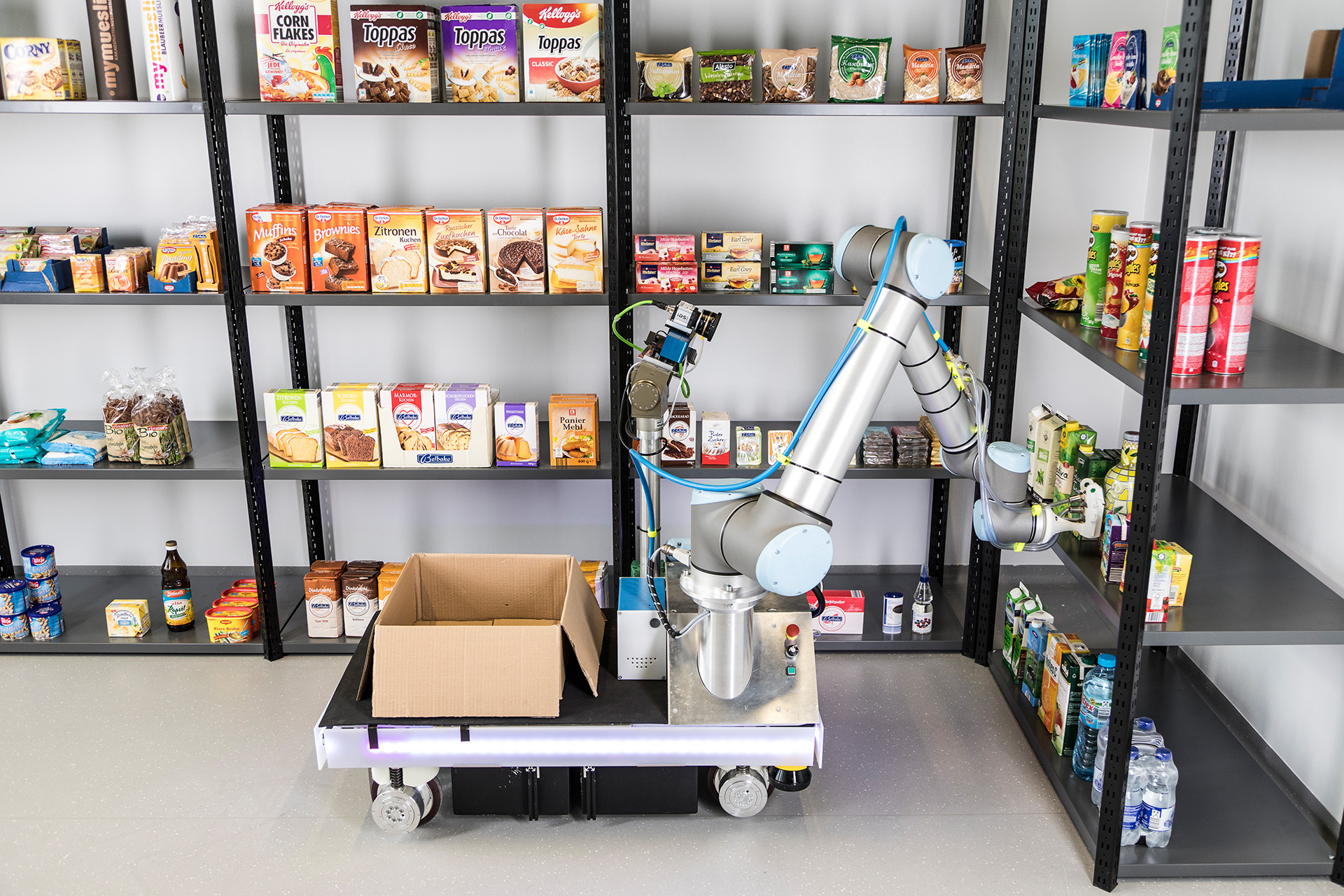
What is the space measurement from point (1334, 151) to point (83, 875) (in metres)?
3.60

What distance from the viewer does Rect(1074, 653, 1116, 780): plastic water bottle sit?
2.86m

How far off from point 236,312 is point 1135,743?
9.42 feet

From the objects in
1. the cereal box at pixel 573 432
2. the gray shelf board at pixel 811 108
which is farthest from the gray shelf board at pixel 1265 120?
the cereal box at pixel 573 432

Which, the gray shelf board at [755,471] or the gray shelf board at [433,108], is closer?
the gray shelf board at [433,108]

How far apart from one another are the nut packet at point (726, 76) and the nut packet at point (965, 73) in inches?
23.6

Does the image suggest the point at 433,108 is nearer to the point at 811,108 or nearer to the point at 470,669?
the point at 811,108

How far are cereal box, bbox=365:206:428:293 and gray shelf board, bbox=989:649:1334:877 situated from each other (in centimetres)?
228

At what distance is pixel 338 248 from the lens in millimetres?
3432

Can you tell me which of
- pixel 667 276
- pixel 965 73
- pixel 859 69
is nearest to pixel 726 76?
pixel 859 69

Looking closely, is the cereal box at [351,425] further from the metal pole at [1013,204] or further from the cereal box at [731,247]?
the metal pole at [1013,204]

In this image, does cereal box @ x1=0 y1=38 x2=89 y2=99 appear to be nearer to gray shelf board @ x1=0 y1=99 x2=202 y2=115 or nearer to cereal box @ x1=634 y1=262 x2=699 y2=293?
gray shelf board @ x1=0 y1=99 x2=202 y2=115

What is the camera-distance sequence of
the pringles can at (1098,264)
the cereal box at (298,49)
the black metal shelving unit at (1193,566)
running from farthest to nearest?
the cereal box at (298,49) < the pringles can at (1098,264) < the black metal shelving unit at (1193,566)

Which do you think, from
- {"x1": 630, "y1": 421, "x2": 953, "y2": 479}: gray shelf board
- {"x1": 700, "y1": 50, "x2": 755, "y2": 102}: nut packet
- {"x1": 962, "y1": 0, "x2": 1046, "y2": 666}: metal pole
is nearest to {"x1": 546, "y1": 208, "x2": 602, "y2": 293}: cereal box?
{"x1": 700, "y1": 50, "x2": 755, "y2": 102}: nut packet

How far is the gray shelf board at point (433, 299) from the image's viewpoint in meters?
3.42
